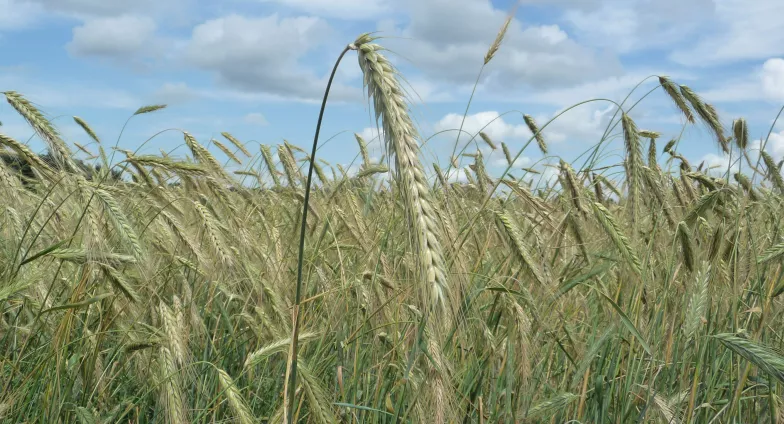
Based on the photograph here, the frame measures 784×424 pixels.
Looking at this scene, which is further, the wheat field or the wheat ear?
the wheat field

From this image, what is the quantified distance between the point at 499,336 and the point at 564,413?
1.14 ft

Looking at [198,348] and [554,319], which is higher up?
[554,319]

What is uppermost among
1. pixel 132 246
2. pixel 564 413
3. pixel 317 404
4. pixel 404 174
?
pixel 404 174

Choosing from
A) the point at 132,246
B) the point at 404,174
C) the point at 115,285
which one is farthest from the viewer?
the point at 115,285

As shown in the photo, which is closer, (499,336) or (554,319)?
(499,336)

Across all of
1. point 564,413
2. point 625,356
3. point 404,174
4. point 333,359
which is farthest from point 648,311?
point 404,174

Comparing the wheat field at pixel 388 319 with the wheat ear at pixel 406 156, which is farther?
the wheat field at pixel 388 319

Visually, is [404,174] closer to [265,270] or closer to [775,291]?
[265,270]

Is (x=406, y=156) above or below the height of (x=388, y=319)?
above

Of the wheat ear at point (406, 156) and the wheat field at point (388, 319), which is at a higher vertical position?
the wheat ear at point (406, 156)

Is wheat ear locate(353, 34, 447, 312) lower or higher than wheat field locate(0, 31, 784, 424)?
higher

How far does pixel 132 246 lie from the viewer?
6.97ft

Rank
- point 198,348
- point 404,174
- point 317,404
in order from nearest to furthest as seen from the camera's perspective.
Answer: point 404,174, point 317,404, point 198,348

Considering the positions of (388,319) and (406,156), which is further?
(388,319)
